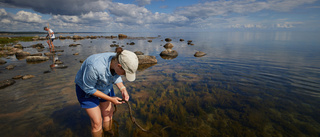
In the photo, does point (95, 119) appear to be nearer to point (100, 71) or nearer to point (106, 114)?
point (106, 114)

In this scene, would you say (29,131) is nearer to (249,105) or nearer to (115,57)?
(115,57)

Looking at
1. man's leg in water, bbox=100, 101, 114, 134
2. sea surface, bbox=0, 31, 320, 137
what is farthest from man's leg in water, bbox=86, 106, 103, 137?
sea surface, bbox=0, 31, 320, 137

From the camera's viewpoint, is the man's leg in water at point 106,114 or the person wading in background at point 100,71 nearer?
the person wading in background at point 100,71

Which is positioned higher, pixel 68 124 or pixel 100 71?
pixel 100 71

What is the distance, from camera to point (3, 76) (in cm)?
834

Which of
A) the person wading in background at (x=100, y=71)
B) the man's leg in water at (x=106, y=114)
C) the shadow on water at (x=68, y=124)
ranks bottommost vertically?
the shadow on water at (x=68, y=124)

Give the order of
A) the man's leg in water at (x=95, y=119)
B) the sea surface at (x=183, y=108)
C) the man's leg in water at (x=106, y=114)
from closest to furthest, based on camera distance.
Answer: the man's leg in water at (x=95, y=119) < the man's leg in water at (x=106, y=114) < the sea surface at (x=183, y=108)

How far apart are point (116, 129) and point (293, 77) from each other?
36.7 feet

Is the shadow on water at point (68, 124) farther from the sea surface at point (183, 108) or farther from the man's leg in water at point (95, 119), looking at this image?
the man's leg in water at point (95, 119)

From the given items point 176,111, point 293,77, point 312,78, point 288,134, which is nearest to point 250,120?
point 288,134

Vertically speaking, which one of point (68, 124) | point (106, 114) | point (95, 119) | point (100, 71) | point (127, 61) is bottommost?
point (68, 124)

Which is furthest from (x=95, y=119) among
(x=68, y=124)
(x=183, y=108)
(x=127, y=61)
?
(x=183, y=108)

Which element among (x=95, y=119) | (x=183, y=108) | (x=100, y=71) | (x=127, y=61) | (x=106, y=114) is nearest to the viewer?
(x=127, y=61)

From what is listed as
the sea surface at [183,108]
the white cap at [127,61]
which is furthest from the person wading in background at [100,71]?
the sea surface at [183,108]
